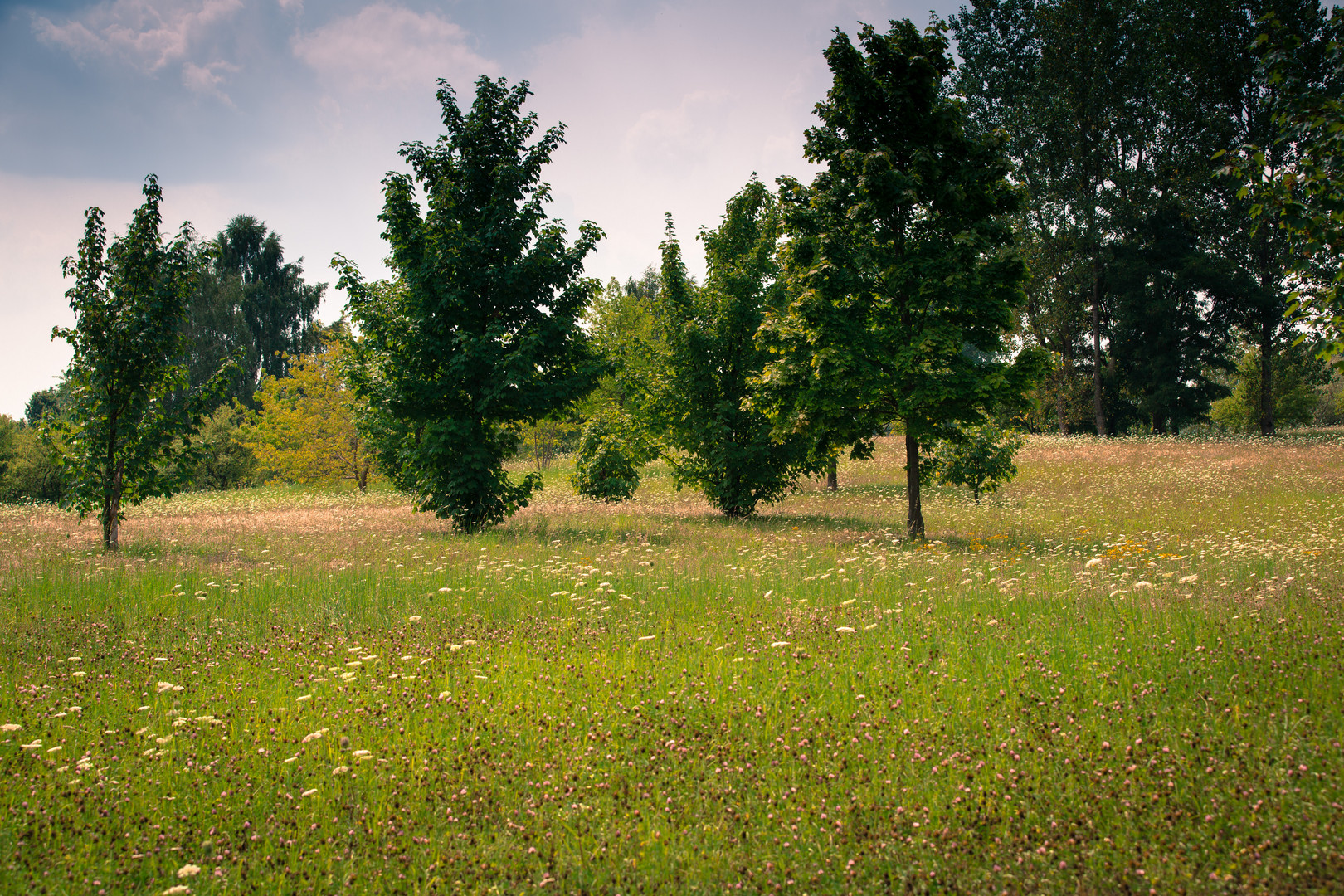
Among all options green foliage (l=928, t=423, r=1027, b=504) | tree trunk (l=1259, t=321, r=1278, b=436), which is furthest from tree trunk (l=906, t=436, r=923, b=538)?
tree trunk (l=1259, t=321, r=1278, b=436)

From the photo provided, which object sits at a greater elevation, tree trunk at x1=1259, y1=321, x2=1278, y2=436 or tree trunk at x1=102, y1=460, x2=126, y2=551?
tree trunk at x1=1259, y1=321, x2=1278, y2=436

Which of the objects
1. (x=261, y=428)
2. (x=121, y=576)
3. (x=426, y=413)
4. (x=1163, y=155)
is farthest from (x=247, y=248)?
(x=1163, y=155)

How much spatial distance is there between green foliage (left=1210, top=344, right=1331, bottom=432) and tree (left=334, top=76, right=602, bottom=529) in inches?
1630

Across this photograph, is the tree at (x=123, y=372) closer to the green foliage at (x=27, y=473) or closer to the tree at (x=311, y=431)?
the tree at (x=311, y=431)

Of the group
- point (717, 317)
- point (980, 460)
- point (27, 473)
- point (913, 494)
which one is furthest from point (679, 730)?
point (27, 473)

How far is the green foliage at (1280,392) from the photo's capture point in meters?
39.3

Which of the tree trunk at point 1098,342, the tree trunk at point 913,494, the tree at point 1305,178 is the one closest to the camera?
the tree at point 1305,178

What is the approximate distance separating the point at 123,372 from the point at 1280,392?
61715mm

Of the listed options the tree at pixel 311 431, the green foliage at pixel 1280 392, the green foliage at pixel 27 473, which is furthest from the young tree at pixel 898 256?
the green foliage at pixel 27 473

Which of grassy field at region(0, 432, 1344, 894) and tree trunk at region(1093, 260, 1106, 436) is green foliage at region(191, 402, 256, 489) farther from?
tree trunk at region(1093, 260, 1106, 436)

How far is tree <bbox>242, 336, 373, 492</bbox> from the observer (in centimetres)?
3219

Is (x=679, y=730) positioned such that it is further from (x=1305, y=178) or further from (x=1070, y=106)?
(x=1070, y=106)

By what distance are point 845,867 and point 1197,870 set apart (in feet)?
5.55

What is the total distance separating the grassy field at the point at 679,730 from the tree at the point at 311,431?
2468 centimetres
